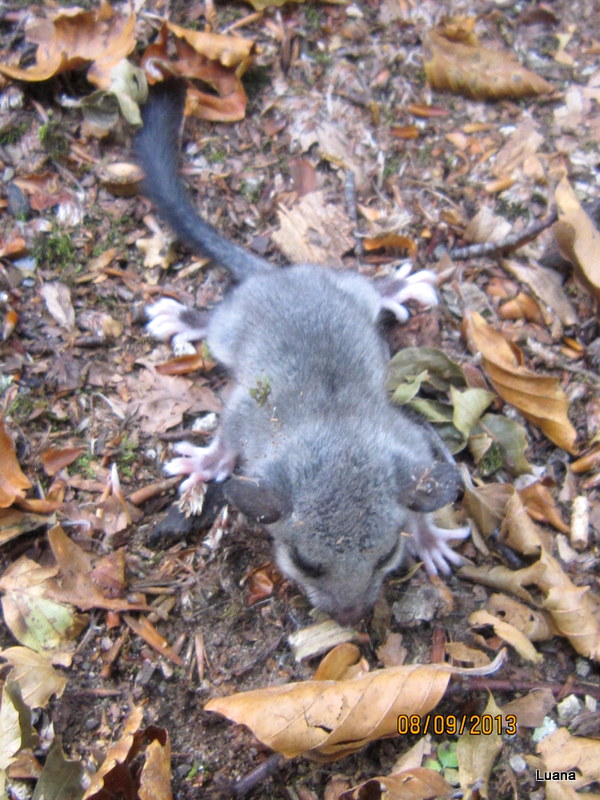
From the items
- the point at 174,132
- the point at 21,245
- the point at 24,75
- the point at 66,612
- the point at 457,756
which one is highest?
the point at 24,75

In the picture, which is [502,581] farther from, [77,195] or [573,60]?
[573,60]

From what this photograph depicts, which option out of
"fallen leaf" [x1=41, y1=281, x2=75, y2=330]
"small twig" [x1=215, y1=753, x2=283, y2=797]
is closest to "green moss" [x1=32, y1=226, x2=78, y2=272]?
"fallen leaf" [x1=41, y1=281, x2=75, y2=330]

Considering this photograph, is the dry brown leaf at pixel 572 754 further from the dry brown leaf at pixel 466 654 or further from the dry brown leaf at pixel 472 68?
the dry brown leaf at pixel 472 68

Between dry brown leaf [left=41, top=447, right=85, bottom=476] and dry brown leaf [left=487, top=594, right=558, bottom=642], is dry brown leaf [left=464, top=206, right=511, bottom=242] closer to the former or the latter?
dry brown leaf [left=487, top=594, right=558, bottom=642]

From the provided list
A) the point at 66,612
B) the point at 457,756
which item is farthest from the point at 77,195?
the point at 457,756

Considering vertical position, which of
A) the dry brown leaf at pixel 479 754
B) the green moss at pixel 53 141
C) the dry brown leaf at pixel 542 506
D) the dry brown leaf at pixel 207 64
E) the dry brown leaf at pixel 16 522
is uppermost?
the dry brown leaf at pixel 207 64

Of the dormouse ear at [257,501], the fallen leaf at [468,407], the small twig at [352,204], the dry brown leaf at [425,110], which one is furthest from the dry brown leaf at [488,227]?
the dormouse ear at [257,501]

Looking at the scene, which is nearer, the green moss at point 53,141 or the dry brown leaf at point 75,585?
the dry brown leaf at point 75,585
